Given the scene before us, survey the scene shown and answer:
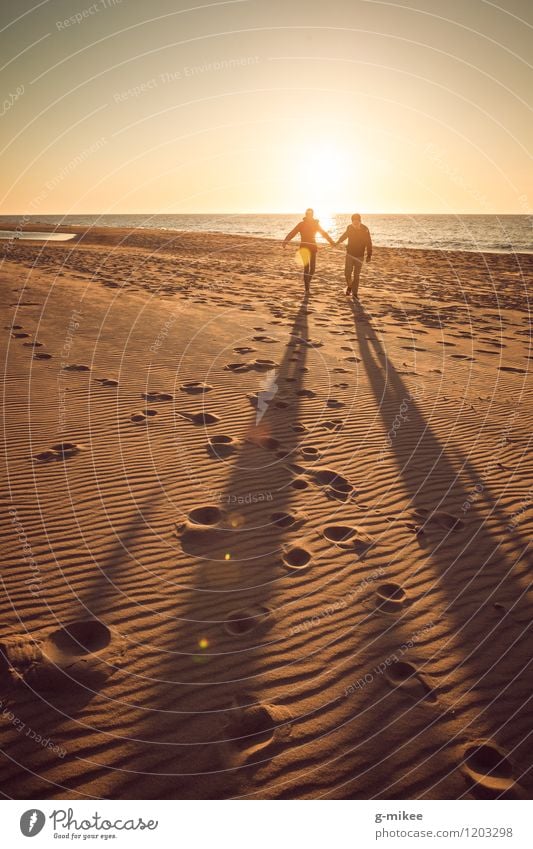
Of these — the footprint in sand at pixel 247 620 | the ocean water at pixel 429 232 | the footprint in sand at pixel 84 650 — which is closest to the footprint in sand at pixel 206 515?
the footprint in sand at pixel 247 620

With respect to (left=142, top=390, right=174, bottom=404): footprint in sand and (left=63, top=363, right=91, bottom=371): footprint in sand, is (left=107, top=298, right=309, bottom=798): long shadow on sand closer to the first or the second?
(left=142, top=390, right=174, bottom=404): footprint in sand

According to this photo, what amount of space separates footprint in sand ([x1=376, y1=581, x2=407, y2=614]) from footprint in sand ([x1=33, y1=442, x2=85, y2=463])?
14.7 ft

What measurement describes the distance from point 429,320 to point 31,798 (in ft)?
53.0

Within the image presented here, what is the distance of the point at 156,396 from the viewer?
29.3 feet

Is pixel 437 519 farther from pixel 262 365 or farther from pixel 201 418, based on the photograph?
pixel 262 365

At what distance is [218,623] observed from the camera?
4129 mm

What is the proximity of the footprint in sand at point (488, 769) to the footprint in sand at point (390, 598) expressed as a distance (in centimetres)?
126

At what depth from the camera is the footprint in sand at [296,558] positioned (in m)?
4.86

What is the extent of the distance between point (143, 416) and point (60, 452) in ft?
5.28

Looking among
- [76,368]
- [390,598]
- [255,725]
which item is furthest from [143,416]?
[255,725]

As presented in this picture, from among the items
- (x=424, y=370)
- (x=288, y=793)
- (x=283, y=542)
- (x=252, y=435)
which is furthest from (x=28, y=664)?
(x=424, y=370)

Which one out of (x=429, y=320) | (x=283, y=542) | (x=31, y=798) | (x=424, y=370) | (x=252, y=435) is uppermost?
(x=429, y=320)

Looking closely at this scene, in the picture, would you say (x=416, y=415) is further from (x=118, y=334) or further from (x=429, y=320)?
(x=429, y=320)

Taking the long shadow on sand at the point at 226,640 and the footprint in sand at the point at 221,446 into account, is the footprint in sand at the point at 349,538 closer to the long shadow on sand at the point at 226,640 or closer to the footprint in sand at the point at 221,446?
the long shadow on sand at the point at 226,640
